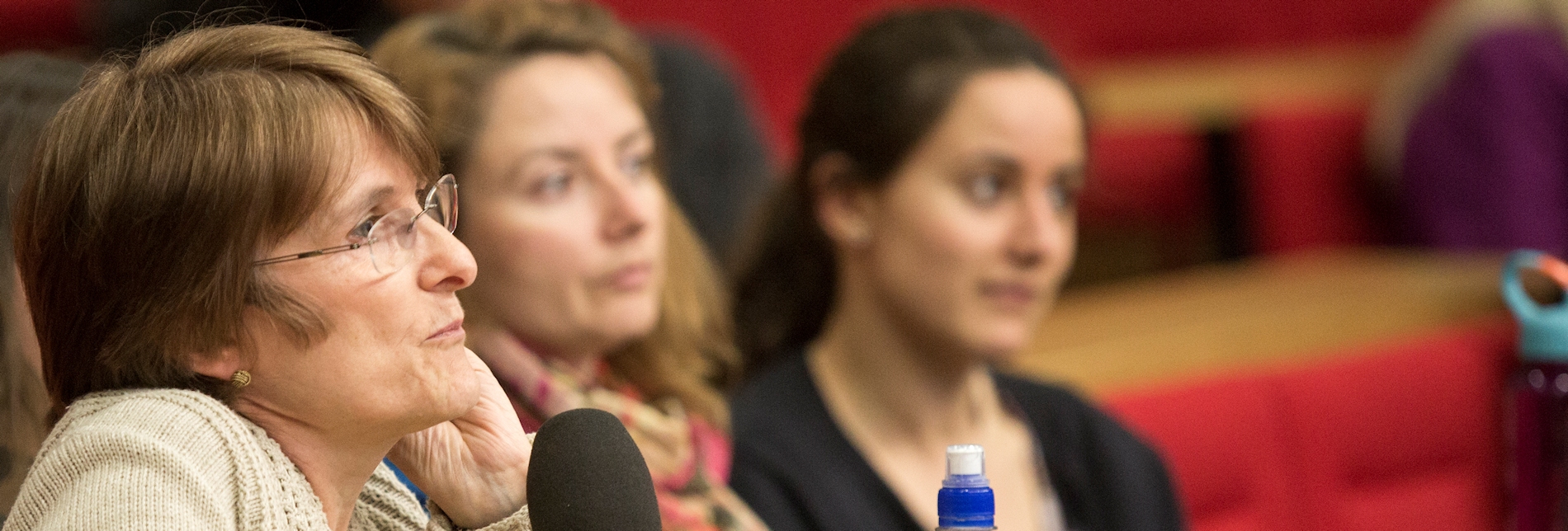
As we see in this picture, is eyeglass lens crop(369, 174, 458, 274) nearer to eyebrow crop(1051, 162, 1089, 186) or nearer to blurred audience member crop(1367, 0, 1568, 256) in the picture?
eyebrow crop(1051, 162, 1089, 186)

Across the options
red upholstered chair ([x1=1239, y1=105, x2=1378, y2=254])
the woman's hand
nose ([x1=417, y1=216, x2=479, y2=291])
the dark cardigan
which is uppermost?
nose ([x1=417, y1=216, x2=479, y2=291])

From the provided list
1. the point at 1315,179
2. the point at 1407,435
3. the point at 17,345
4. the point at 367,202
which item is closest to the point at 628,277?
the point at 17,345

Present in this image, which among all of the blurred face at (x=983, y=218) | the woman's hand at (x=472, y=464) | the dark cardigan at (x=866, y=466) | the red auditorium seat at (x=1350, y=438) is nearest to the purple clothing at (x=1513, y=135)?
the red auditorium seat at (x=1350, y=438)

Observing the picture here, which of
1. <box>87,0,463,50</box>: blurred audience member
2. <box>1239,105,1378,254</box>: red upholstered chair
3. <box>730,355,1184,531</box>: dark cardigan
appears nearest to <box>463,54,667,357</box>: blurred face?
<box>730,355,1184,531</box>: dark cardigan

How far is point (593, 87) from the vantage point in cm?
123

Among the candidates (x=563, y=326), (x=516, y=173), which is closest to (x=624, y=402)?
(x=563, y=326)

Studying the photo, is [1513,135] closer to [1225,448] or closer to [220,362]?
[1225,448]

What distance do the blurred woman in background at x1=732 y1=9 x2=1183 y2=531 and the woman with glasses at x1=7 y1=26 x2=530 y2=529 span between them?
0.66m

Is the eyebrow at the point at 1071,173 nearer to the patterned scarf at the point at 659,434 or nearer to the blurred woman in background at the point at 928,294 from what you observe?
the blurred woman in background at the point at 928,294

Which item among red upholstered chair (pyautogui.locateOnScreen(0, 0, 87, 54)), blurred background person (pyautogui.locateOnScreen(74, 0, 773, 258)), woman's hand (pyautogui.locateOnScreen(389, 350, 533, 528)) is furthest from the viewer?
red upholstered chair (pyautogui.locateOnScreen(0, 0, 87, 54))

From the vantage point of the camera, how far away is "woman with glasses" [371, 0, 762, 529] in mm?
1166

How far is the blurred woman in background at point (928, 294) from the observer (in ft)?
4.40

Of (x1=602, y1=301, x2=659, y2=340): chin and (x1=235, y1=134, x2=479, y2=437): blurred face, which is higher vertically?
(x1=235, y1=134, x2=479, y2=437): blurred face

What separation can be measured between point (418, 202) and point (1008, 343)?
30.2 inches
